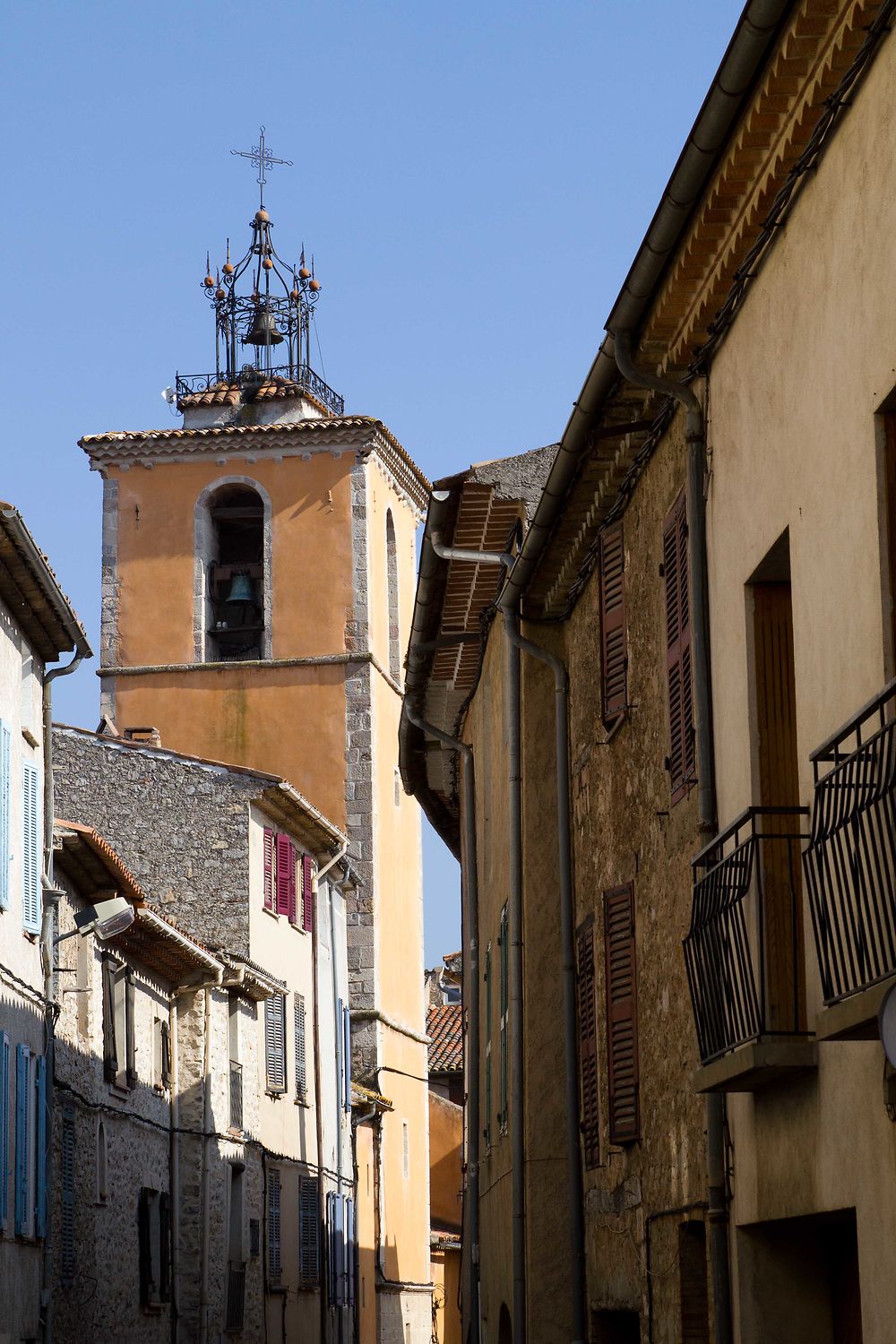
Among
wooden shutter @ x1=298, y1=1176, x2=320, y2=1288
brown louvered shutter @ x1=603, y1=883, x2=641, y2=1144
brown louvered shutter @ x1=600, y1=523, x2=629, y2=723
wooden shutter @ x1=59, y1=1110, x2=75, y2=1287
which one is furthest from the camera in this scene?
wooden shutter @ x1=298, y1=1176, x2=320, y2=1288

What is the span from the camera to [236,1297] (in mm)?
26672

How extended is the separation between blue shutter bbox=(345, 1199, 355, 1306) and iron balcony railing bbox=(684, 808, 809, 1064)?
27.4 m

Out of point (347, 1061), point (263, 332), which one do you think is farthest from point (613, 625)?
point (263, 332)

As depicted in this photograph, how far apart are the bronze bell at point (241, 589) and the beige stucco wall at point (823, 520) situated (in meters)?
33.6

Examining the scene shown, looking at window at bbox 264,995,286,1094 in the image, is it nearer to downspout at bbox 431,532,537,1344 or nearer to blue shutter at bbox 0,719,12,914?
blue shutter at bbox 0,719,12,914

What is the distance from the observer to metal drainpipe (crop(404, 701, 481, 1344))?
17516 millimetres

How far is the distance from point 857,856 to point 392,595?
37.6 meters

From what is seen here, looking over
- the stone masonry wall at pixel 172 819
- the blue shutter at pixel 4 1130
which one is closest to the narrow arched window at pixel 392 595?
the stone masonry wall at pixel 172 819

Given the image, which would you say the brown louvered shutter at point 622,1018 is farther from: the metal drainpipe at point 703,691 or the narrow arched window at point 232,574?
the narrow arched window at point 232,574

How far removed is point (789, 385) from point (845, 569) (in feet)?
3.18

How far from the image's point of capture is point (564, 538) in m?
12.3

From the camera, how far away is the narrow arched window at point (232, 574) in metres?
41.7

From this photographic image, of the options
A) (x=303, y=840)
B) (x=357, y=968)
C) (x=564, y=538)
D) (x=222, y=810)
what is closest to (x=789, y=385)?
(x=564, y=538)

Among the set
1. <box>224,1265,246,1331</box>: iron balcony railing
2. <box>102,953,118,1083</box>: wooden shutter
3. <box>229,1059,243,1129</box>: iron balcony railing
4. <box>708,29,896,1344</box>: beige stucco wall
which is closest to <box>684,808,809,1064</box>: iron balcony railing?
<box>708,29,896,1344</box>: beige stucco wall
